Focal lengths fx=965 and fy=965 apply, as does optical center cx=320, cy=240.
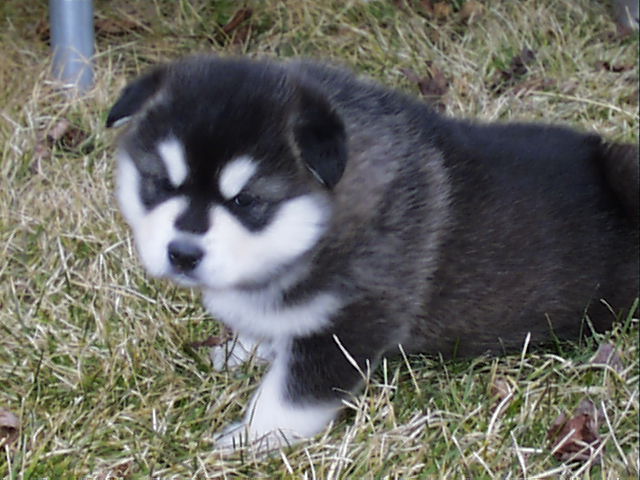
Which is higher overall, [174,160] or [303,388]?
[174,160]

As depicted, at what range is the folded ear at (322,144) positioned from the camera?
2961mm

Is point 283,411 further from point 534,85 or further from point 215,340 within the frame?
point 534,85

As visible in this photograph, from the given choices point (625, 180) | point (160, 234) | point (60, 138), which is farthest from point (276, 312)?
point (60, 138)

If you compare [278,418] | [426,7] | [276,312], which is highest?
[426,7]

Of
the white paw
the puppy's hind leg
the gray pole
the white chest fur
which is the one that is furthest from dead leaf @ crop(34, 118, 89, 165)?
the puppy's hind leg

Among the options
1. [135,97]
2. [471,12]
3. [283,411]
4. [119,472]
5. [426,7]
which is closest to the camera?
[135,97]

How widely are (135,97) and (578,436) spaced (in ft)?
6.46

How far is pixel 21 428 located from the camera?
3.45 m

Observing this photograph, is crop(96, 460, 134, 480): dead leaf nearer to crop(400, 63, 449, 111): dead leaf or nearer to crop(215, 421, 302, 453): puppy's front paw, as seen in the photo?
crop(215, 421, 302, 453): puppy's front paw

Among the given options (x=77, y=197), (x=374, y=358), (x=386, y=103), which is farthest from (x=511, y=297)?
(x=77, y=197)

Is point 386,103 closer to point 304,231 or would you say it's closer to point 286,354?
point 304,231

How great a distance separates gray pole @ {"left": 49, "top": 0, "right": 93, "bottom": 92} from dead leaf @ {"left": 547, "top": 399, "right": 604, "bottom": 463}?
340cm

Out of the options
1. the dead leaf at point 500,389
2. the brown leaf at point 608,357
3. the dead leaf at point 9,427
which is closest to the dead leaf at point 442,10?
the brown leaf at point 608,357

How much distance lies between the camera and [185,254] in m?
2.96
